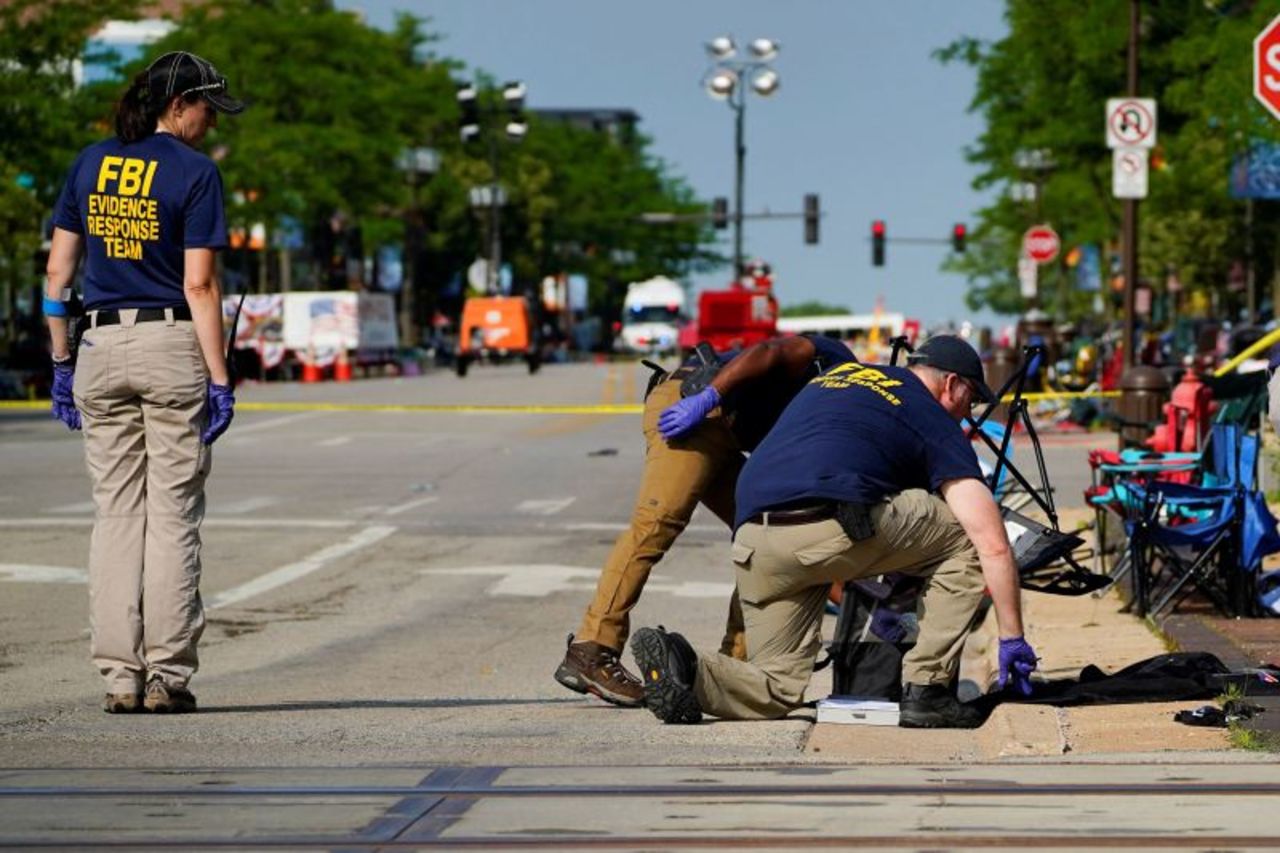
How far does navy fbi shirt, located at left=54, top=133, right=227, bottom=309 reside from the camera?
8695mm

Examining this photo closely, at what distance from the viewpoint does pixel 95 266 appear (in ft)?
28.8

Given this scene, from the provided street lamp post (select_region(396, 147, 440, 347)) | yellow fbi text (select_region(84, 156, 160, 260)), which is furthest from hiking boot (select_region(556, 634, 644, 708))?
street lamp post (select_region(396, 147, 440, 347))

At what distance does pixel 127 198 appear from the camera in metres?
8.70

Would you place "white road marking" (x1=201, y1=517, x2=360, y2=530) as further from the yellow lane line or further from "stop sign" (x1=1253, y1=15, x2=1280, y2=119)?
the yellow lane line

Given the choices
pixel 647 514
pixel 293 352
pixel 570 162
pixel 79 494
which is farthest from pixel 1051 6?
pixel 570 162

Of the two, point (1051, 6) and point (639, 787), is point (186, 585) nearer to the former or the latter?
point (639, 787)

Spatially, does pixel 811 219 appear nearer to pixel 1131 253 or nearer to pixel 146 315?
pixel 1131 253

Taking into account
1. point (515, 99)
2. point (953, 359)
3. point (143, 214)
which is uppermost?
point (515, 99)

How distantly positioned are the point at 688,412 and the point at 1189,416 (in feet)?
24.6

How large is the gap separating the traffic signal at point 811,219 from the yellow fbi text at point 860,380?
7815 centimetres

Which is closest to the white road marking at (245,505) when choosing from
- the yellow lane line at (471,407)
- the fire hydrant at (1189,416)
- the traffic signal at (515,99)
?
the yellow lane line at (471,407)

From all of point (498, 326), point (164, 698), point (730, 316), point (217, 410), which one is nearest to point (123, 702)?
point (164, 698)

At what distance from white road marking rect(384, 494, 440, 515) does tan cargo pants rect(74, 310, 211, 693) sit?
1160 cm

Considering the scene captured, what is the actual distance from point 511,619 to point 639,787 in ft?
22.4
